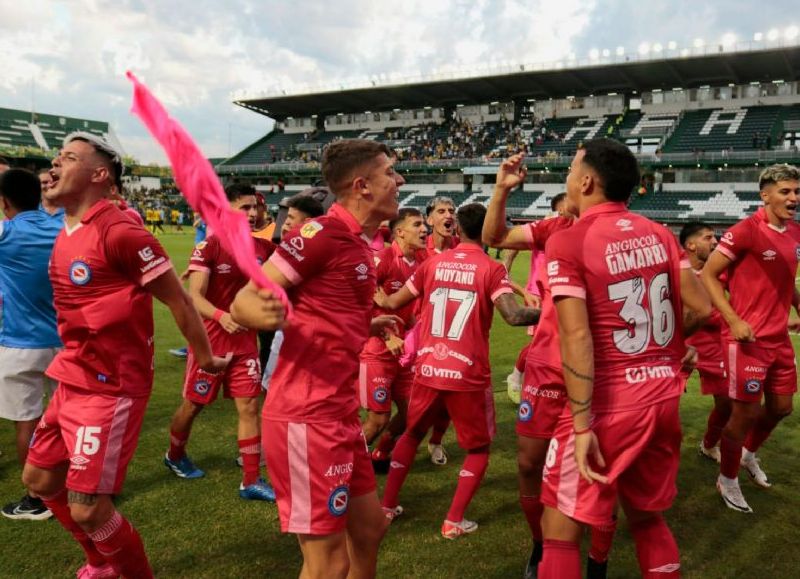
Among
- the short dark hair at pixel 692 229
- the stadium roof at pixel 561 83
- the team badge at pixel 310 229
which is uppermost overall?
the stadium roof at pixel 561 83

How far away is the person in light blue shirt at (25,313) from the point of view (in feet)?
13.5

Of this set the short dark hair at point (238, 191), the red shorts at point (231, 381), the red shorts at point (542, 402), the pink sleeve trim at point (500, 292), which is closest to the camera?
the red shorts at point (542, 402)

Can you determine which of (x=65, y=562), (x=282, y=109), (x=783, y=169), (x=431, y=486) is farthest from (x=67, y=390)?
(x=282, y=109)

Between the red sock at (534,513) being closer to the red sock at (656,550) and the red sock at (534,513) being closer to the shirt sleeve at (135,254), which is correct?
the red sock at (656,550)

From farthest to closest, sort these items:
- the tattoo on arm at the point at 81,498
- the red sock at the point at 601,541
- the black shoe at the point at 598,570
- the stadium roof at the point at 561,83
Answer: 1. the stadium roof at the point at 561,83
2. the black shoe at the point at 598,570
3. the red sock at the point at 601,541
4. the tattoo on arm at the point at 81,498

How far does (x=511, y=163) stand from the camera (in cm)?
346

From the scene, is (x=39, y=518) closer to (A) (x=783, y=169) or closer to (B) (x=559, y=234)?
(B) (x=559, y=234)

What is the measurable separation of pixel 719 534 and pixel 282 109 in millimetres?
60095

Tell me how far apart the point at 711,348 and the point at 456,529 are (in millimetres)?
3037

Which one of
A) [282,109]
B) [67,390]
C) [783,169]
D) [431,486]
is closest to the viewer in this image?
[67,390]

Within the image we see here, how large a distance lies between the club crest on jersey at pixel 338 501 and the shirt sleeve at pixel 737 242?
371cm

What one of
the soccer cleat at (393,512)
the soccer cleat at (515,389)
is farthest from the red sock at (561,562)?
the soccer cleat at (515,389)

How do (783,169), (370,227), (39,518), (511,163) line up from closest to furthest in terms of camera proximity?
1. (370,227)
2. (511,163)
3. (39,518)
4. (783,169)

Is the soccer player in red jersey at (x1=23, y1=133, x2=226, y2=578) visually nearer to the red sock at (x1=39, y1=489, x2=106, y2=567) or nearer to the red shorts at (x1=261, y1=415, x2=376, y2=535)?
the red sock at (x1=39, y1=489, x2=106, y2=567)
